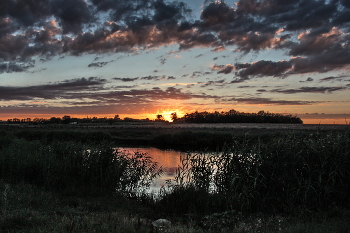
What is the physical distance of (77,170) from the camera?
1376 centimetres

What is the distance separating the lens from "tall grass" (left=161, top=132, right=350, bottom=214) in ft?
31.8

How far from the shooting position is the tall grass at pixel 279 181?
970 centimetres

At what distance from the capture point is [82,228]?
6.41 metres

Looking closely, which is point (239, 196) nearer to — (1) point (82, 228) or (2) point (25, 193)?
(1) point (82, 228)

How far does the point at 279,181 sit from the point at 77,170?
402 inches

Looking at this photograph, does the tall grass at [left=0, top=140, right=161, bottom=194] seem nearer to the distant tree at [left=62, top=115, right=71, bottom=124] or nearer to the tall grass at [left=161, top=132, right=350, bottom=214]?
the tall grass at [left=161, top=132, right=350, bottom=214]

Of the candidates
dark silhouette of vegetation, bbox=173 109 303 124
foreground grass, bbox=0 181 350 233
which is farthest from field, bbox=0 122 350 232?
dark silhouette of vegetation, bbox=173 109 303 124

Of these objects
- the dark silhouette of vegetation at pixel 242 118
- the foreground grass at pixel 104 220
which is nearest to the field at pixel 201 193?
the foreground grass at pixel 104 220

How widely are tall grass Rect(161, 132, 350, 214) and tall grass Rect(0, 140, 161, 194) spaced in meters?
3.78

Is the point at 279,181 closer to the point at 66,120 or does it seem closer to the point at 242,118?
the point at 242,118

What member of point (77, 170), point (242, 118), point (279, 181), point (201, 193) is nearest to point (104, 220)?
point (201, 193)

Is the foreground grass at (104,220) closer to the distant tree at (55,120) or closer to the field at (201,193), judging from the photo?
the field at (201,193)

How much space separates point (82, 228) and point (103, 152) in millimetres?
7939

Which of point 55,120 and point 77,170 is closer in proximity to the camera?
point 77,170
